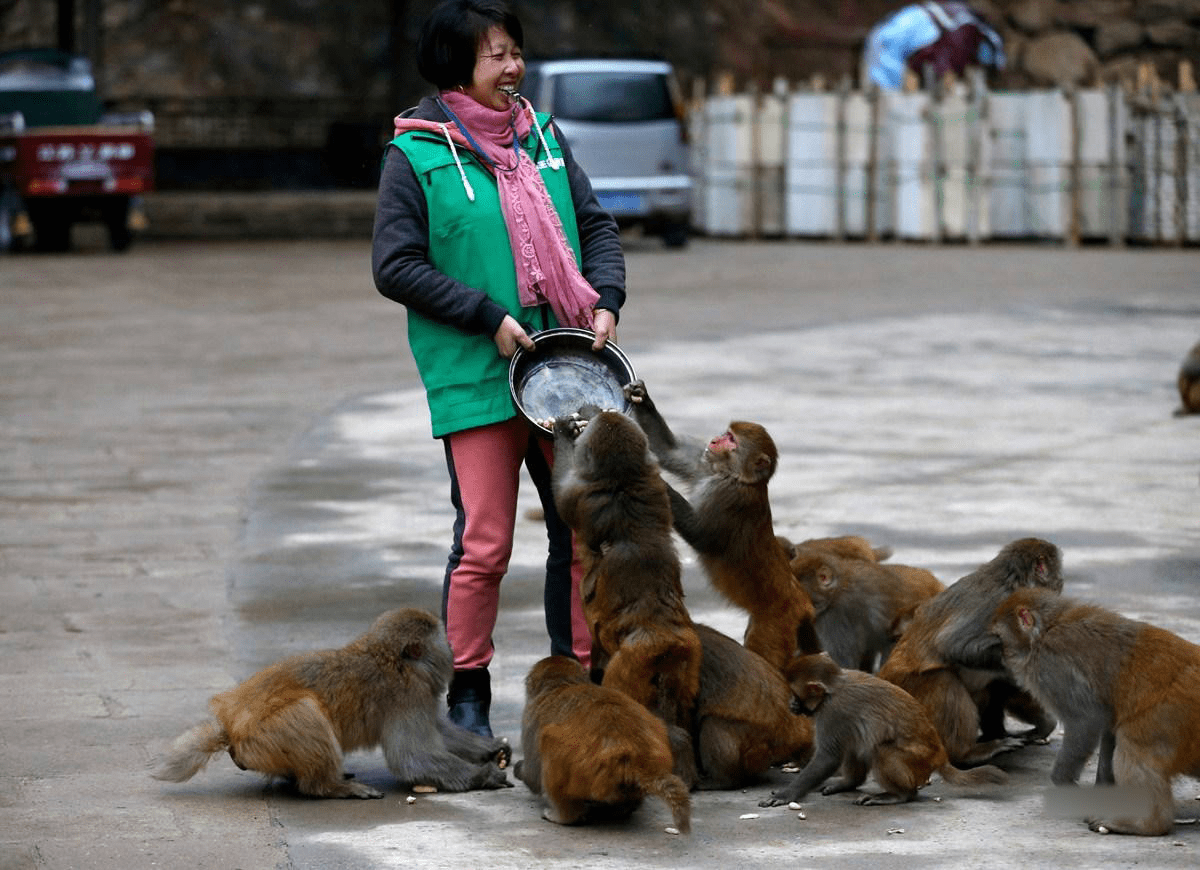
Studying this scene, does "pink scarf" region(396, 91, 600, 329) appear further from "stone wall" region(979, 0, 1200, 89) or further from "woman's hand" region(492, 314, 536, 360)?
"stone wall" region(979, 0, 1200, 89)

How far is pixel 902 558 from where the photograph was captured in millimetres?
7199

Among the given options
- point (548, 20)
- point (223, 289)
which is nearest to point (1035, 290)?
point (223, 289)

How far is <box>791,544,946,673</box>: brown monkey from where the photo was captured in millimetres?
5406

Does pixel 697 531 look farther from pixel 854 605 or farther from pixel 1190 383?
pixel 1190 383

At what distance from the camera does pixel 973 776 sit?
468 cm

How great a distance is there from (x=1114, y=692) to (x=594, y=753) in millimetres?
1154

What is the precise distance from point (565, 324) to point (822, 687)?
1.22 meters

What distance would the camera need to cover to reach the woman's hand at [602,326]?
5000 mm

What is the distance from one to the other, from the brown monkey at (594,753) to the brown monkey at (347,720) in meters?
0.28

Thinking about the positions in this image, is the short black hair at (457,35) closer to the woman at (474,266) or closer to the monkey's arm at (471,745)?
the woman at (474,266)

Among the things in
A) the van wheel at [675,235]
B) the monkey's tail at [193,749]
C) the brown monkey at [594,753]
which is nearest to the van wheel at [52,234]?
the van wheel at [675,235]

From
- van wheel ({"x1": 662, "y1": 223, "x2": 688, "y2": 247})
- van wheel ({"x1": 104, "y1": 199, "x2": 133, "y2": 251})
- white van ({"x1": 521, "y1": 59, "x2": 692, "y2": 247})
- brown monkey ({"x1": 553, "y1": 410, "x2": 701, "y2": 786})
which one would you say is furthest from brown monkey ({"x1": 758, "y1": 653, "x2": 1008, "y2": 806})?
van wheel ({"x1": 104, "y1": 199, "x2": 133, "y2": 251})

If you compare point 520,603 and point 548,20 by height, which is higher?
point 548,20

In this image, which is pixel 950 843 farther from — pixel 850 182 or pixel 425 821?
pixel 850 182
